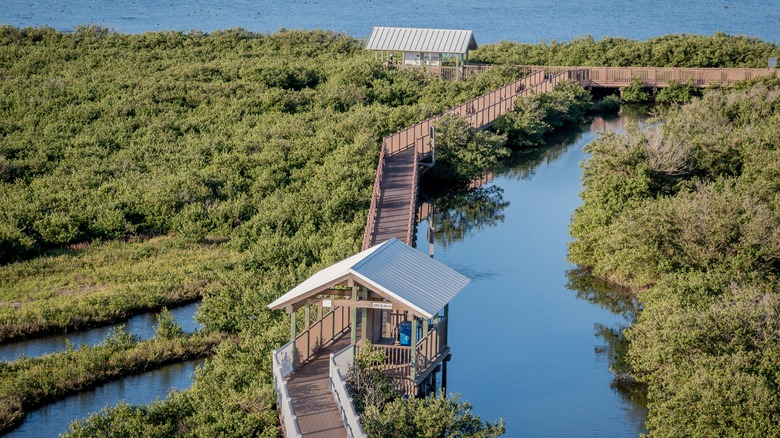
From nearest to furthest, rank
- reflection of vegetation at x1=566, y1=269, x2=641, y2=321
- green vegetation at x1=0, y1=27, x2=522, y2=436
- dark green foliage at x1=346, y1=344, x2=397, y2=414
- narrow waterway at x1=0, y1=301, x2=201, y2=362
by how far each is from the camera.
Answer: dark green foliage at x1=346, y1=344, x2=397, y2=414 < narrow waterway at x1=0, y1=301, x2=201, y2=362 < green vegetation at x1=0, y1=27, x2=522, y2=436 < reflection of vegetation at x1=566, y1=269, x2=641, y2=321

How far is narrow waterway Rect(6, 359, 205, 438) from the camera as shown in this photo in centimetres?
2811

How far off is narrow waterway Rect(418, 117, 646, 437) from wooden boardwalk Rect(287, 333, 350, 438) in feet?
16.4

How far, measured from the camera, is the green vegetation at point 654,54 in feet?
240

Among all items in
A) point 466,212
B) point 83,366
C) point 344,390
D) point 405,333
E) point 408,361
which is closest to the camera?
point 344,390

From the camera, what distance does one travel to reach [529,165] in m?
58.3

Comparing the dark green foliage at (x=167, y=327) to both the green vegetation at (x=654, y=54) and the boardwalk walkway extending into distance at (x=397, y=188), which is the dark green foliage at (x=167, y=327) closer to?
the boardwalk walkway extending into distance at (x=397, y=188)

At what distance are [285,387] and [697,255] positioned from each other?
15357 mm

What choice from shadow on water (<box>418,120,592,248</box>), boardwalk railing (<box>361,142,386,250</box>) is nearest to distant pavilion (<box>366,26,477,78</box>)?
shadow on water (<box>418,120,592,248</box>)

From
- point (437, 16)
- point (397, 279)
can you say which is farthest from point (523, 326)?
point (437, 16)

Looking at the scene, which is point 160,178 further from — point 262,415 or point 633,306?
point 262,415

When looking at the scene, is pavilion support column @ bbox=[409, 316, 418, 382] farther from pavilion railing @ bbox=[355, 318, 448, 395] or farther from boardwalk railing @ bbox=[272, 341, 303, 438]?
boardwalk railing @ bbox=[272, 341, 303, 438]

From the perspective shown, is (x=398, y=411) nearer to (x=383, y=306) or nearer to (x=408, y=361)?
(x=383, y=306)

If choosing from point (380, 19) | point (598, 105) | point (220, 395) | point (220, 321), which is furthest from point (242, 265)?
point (380, 19)

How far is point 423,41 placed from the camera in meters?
69.4
